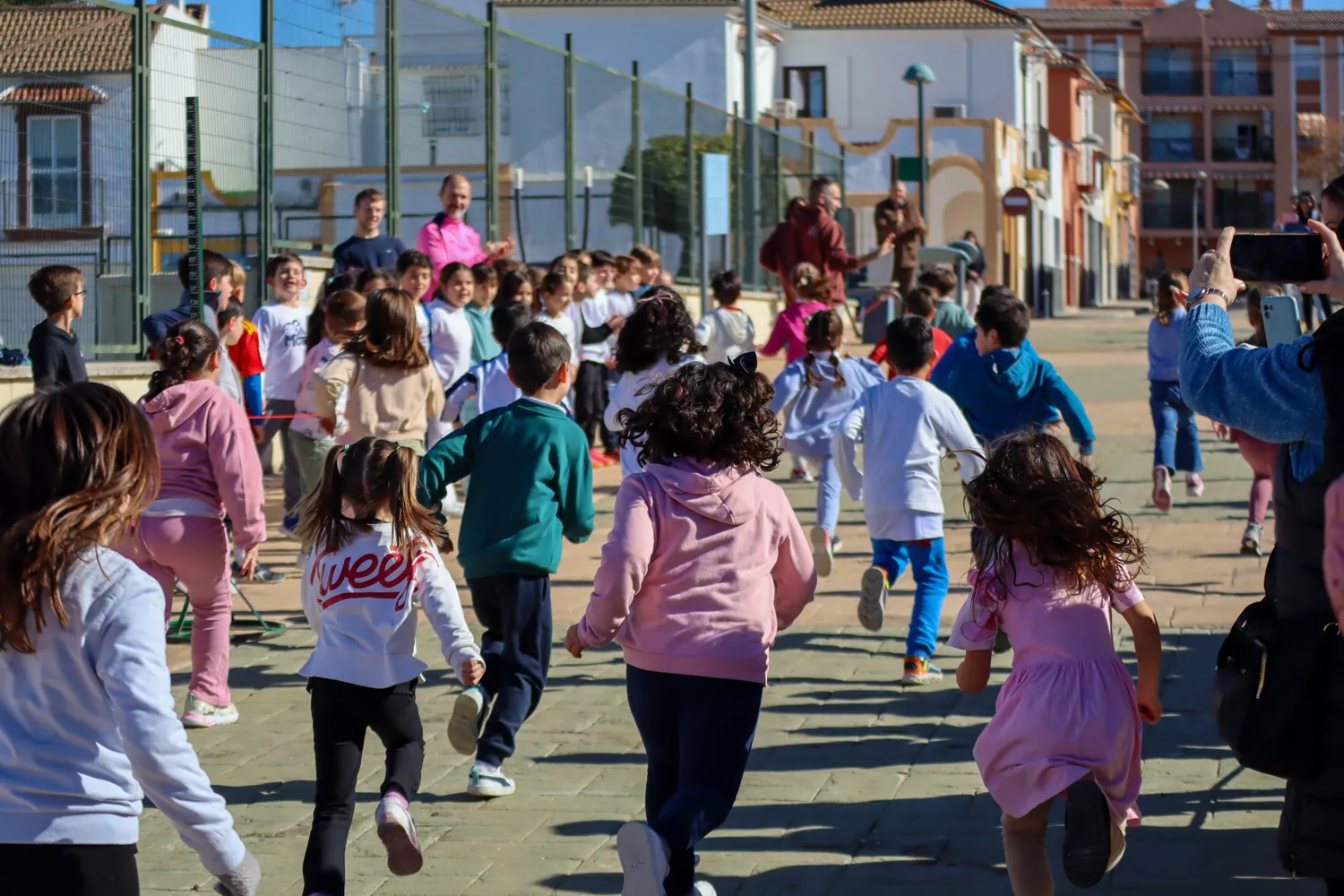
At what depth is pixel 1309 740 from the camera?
362 cm

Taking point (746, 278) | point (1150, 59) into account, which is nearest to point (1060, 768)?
point (746, 278)

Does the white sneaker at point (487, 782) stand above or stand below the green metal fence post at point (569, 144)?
below

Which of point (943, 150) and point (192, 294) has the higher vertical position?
point (943, 150)

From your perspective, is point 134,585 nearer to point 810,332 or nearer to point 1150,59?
point 810,332

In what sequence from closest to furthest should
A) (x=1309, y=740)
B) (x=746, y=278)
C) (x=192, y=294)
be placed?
(x=1309, y=740) < (x=192, y=294) < (x=746, y=278)

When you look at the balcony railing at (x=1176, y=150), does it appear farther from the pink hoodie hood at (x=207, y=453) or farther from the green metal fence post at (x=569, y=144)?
the pink hoodie hood at (x=207, y=453)

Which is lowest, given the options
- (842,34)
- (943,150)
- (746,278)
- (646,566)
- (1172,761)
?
(1172,761)

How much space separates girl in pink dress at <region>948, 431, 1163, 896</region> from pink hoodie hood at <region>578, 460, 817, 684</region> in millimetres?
545

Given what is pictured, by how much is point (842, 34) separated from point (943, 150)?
4.80 m

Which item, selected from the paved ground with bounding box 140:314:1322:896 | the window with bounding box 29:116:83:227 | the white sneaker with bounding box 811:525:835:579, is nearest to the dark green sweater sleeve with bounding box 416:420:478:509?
the paved ground with bounding box 140:314:1322:896

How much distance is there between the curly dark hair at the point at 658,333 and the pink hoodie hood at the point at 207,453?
5.30 feet

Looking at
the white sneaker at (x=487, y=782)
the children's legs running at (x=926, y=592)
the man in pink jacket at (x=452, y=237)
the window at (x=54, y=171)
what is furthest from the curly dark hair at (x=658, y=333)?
the man in pink jacket at (x=452, y=237)

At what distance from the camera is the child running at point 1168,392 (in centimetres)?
1310

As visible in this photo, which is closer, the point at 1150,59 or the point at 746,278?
the point at 746,278
